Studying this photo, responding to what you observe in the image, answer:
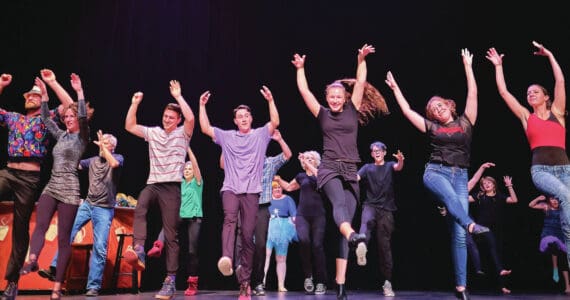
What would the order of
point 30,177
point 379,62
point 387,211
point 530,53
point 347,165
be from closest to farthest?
point 347,165
point 30,177
point 387,211
point 530,53
point 379,62

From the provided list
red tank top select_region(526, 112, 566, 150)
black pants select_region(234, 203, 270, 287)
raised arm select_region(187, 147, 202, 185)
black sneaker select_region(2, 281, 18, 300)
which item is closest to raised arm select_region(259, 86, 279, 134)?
black pants select_region(234, 203, 270, 287)

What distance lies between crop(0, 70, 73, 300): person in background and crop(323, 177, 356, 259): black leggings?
2.70 meters

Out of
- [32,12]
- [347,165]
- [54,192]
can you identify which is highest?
[32,12]

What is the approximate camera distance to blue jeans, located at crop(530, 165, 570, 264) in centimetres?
426

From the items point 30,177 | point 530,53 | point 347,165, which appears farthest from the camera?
point 530,53

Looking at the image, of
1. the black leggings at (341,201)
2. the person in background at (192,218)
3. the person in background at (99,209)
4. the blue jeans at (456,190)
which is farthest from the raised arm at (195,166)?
the blue jeans at (456,190)

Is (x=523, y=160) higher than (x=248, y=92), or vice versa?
(x=248, y=92)

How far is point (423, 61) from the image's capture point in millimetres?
8633

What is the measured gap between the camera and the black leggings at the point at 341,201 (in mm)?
4086

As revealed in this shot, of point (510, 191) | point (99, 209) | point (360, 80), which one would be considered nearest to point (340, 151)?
point (360, 80)

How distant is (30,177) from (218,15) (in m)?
5.38

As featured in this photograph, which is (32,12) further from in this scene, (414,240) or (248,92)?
(414,240)

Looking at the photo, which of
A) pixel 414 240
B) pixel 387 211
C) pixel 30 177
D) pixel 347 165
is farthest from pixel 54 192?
pixel 414 240

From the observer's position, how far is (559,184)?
434 centimetres
